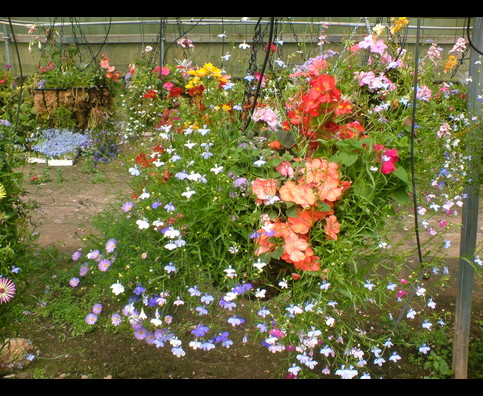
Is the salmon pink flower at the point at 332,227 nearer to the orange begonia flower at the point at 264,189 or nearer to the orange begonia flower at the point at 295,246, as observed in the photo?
the orange begonia flower at the point at 295,246

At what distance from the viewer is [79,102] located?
5.07 meters

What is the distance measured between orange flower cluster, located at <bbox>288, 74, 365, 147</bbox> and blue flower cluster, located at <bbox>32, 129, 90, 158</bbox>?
13.3 feet

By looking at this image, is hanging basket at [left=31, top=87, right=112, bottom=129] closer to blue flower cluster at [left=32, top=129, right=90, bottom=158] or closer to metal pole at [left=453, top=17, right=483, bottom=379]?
blue flower cluster at [left=32, top=129, right=90, bottom=158]

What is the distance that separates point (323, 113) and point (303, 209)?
337 millimetres

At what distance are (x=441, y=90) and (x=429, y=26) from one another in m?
4.13

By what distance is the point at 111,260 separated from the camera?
1.67 meters

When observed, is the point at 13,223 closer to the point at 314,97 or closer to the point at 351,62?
the point at 314,97

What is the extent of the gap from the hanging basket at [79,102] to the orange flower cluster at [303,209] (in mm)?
4049

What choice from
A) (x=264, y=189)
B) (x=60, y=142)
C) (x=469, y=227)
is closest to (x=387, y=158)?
(x=264, y=189)

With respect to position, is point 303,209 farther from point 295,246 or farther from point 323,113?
point 323,113

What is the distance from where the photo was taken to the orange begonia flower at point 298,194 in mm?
1410

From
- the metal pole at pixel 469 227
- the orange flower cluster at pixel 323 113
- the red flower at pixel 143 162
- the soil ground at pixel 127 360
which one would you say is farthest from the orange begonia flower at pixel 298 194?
the soil ground at pixel 127 360

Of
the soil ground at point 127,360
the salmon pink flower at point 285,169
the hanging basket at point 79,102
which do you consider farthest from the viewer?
the hanging basket at point 79,102

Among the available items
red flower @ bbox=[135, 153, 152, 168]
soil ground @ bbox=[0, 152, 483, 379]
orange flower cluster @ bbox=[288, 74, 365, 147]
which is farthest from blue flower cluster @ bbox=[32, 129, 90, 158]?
orange flower cluster @ bbox=[288, 74, 365, 147]
